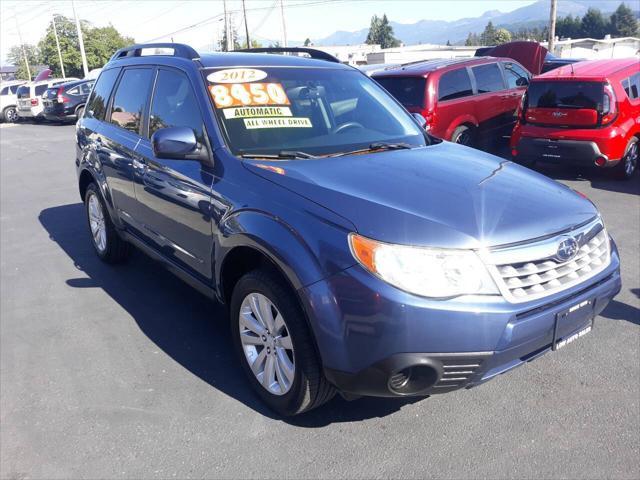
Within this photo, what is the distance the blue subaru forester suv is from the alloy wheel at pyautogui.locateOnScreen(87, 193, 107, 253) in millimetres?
1200

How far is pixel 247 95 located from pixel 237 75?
0.20 metres

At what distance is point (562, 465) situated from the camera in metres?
2.62

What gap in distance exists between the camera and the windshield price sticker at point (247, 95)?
11.3ft

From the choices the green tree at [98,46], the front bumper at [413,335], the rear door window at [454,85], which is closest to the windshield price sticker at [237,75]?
the front bumper at [413,335]

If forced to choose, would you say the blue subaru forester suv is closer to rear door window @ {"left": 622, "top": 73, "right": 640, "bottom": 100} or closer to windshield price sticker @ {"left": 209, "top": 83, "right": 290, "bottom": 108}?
windshield price sticker @ {"left": 209, "top": 83, "right": 290, "bottom": 108}

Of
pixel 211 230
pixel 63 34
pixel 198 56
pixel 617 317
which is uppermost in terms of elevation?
pixel 63 34

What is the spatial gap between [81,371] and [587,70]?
7.60 m

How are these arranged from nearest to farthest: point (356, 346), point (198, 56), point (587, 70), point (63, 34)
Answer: point (356, 346), point (198, 56), point (587, 70), point (63, 34)

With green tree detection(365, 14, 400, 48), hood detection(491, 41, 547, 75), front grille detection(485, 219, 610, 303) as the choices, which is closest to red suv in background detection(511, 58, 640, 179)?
front grille detection(485, 219, 610, 303)

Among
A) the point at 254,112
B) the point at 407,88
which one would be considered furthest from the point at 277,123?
the point at 407,88

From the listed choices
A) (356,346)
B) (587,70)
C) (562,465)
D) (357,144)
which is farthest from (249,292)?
(587,70)

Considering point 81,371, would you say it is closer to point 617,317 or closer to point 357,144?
point 357,144

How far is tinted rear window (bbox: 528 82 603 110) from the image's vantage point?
757 cm

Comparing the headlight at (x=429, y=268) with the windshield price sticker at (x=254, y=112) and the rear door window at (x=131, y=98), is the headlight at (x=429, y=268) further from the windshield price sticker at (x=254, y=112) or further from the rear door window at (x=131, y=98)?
the rear door window at (x=131, y=98)
